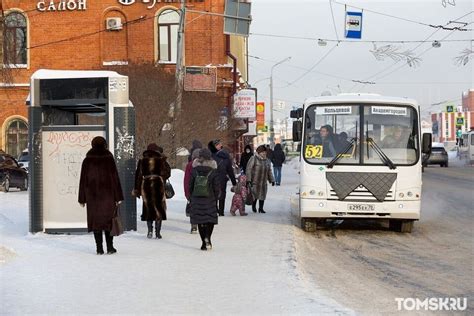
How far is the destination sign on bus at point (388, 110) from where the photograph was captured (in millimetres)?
16016

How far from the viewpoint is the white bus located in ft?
50.4

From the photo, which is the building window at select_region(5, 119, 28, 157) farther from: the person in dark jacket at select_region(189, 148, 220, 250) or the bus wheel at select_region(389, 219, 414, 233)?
the person in dark jacket at select_region(189, 148, 220, 250)

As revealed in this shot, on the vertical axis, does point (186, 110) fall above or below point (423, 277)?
above

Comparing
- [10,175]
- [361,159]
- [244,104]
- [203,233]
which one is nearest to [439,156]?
[244,104]

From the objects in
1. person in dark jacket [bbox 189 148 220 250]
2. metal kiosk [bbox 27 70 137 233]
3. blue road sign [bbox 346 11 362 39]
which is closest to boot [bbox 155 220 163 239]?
metal kiosk [bbox 27 70 137 233]

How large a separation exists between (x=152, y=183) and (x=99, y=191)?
2.03m

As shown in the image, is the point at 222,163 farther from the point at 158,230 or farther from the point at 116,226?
the point at 116,226

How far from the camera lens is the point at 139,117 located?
100.0 feet

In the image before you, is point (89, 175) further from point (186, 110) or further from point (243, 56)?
point (243, 56)

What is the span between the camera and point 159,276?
9656 mm

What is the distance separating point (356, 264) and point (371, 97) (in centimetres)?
530

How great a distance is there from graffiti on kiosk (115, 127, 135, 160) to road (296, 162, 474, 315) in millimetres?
3330

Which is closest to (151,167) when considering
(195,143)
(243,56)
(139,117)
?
(195,143)

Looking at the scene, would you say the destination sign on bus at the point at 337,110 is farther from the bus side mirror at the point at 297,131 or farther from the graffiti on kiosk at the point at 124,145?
the graffiti on kiosk at the point at 124,145
